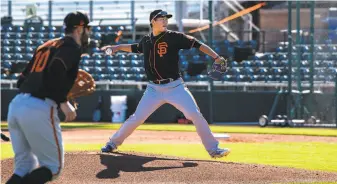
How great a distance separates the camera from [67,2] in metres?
31.4

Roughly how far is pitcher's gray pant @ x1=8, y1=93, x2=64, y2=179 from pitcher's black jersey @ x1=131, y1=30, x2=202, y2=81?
4153mm

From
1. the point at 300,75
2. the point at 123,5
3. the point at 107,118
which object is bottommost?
the point at 107,118

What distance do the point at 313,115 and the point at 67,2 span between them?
1334 centimetres

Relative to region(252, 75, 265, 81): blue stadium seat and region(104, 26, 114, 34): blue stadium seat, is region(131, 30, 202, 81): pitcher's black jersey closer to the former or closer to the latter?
region(252, 75, 265, 81): blue stadium seat

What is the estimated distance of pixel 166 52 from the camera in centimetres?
1080

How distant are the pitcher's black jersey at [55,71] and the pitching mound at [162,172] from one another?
2.55 meters

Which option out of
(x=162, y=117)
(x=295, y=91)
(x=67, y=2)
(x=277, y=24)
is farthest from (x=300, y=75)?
(x=67, y=2)

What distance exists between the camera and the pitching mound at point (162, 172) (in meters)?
9.20

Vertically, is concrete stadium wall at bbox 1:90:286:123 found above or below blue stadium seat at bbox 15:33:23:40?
below

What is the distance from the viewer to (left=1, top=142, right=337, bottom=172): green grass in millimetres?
11508

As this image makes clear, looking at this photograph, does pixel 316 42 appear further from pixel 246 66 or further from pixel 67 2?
pixel 67 2

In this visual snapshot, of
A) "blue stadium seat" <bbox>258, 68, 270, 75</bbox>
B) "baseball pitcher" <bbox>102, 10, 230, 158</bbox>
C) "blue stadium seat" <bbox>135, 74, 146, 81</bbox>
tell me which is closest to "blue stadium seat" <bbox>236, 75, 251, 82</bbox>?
"blue stadium seat" <bbox>258, 68, 270, 75</bbox>

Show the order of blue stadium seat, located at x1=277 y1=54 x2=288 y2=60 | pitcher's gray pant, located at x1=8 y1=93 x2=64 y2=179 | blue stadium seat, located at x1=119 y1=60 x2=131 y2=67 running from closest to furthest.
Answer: pitcher's gray pant, located at x1=8 y1=93 x2=64 y2=179
blue stadium seat, located at x1=277 y1=54 x2=288 y2=60
blue stadium seat, located at x1=119 y1=60 x2=131 y2=67

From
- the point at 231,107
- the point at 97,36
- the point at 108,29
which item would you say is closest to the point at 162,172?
the point at 231,107
